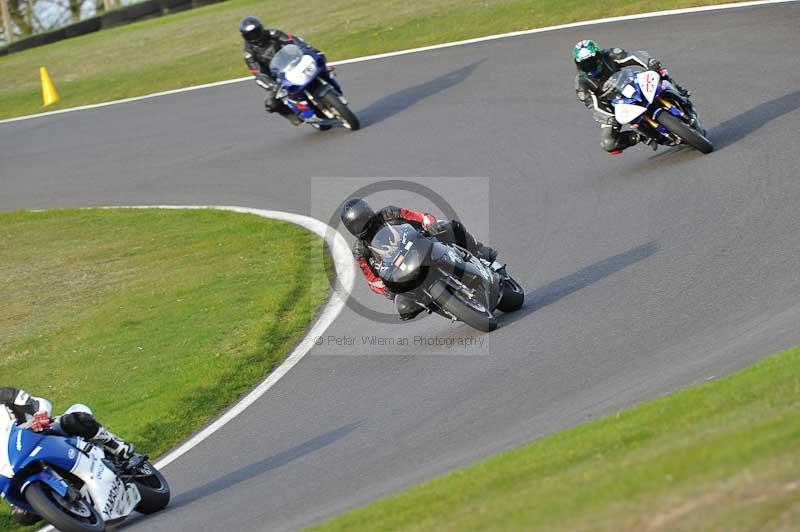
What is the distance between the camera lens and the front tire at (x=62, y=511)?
7926 mm

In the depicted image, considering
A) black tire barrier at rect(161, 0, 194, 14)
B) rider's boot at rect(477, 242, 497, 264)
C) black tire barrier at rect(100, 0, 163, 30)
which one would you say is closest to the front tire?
rider's boot at rect(477, 242, 497, 264)

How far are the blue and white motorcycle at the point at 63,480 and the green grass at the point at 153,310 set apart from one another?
1.65m

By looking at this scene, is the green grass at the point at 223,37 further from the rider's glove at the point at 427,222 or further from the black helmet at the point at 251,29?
the rider's glove at the point at 427,222

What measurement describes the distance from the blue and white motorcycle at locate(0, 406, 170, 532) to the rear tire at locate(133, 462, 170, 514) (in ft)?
0.14

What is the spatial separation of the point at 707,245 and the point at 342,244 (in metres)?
5.86

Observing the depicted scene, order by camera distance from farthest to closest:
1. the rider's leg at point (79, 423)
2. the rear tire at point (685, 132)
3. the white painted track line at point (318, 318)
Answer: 1. the rear tire at point (685, 132)
2. the white painted track line at point (318, 318)
3. the rider's leg at point (79, 423)

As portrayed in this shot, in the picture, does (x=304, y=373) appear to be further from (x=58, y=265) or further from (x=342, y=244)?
(x=58, y=265)

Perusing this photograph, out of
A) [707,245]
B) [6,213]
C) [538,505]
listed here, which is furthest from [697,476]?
[6,213]

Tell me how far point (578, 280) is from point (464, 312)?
171 centimetres

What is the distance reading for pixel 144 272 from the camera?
675 inches

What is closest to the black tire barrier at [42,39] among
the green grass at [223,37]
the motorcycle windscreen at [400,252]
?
the green grass at [223,37]

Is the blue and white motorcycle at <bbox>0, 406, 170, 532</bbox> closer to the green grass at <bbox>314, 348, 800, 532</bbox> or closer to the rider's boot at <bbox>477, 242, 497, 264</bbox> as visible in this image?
the green grass at <bbox>314, 348, 800, 532</bbox>

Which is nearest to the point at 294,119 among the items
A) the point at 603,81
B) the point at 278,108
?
the point at 278,108

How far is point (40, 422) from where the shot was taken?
850cm
